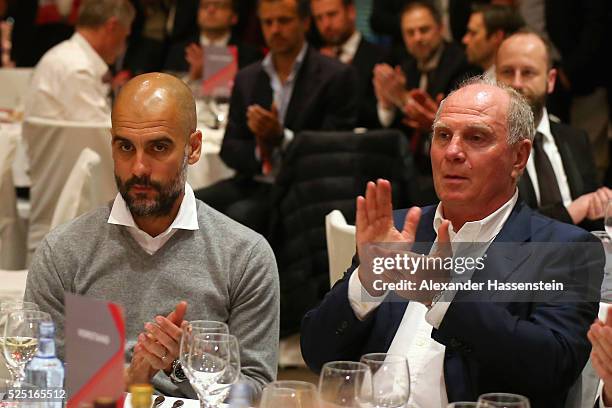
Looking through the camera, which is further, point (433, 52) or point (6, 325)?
point (433, 52)

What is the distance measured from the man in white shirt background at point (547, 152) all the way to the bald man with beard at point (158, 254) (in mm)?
1707

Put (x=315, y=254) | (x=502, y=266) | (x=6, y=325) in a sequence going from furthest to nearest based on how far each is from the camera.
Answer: (x=315, y=254)
(x=502, y=266)
(x=6, y=325)

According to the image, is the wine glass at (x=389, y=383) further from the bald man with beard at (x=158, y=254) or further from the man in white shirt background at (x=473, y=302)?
the bald man with beard at (x=158, y=254)

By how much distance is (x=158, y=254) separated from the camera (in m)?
2.86

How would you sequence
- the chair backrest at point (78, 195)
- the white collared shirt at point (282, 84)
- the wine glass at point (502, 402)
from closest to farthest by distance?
the wine glass at point (502, 402) → the chair backrest at point (78, 195) → the white collared shirt at point (282, 84)

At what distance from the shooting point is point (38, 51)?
8828mm

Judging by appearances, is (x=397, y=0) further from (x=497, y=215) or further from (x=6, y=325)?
(x=6, y=325)

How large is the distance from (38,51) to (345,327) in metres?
6.69

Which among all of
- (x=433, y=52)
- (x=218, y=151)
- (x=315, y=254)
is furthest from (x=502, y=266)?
(x=433, y=52)

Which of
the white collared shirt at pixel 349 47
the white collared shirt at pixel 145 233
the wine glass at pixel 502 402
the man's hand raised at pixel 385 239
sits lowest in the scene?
the wine glass at pixel 502 402

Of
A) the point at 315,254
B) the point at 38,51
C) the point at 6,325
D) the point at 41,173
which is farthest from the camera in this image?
the point at 38,51

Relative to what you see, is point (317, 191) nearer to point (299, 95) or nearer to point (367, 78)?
point (299, 95)

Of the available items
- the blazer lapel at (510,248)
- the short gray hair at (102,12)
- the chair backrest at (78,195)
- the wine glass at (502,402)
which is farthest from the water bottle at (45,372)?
the short gray hair at (102,12)

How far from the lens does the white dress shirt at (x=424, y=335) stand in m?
2.64
